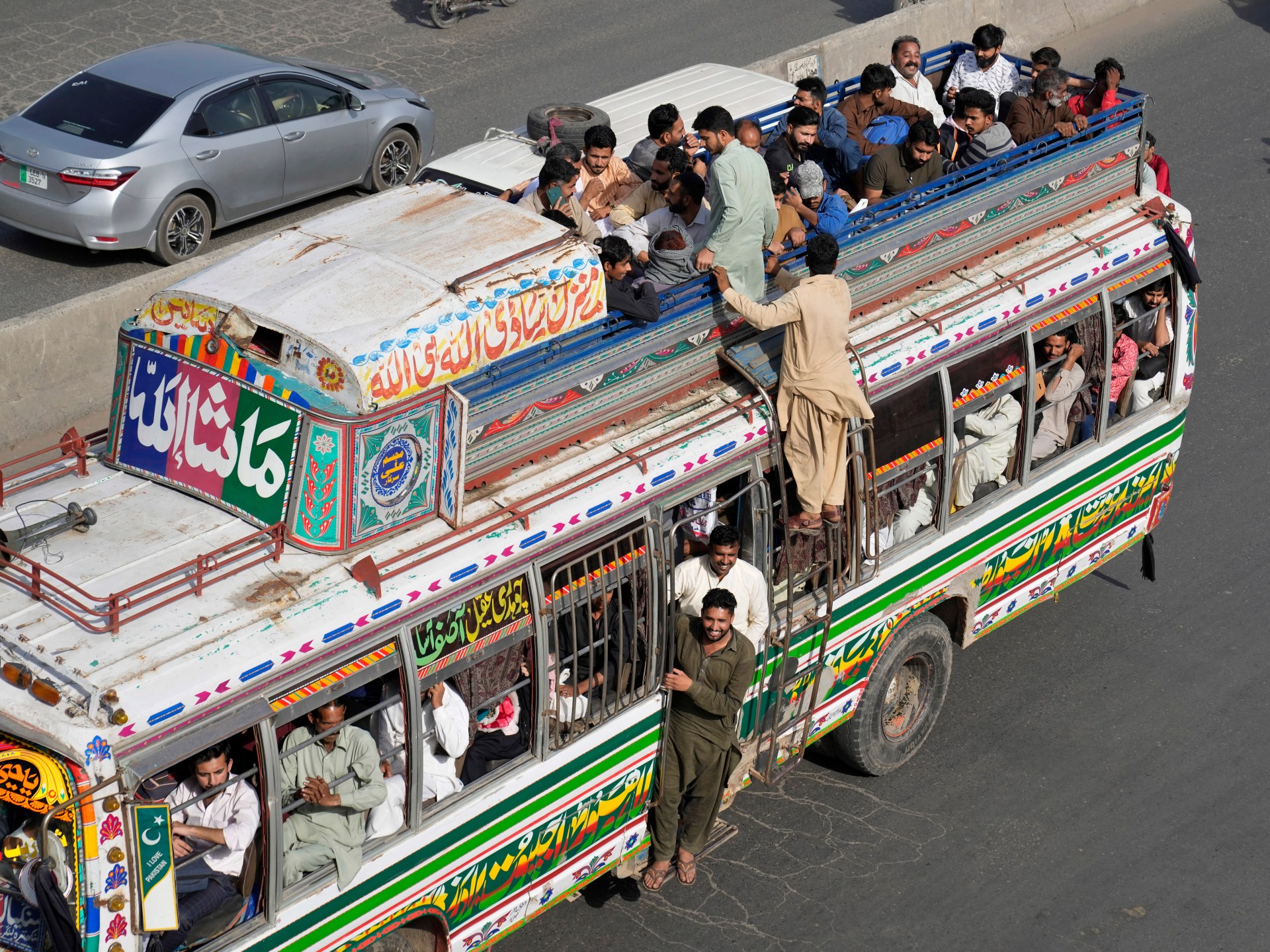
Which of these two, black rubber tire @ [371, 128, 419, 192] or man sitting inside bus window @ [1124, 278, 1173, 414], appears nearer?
man sitting inside bus window @ [1124, 278, 1173, 414]

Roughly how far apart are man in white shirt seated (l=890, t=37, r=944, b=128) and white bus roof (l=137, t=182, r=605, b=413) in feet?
16.1

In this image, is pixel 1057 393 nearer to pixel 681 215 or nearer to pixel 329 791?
pixel 681 215

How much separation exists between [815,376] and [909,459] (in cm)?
105

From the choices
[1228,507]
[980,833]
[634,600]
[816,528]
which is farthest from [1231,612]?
[634,600]

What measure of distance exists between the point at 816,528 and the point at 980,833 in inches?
86.0

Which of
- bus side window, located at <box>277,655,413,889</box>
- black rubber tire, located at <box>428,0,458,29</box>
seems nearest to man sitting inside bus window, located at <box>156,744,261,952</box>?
bus side window, located at <box>277,655,413,889</box>

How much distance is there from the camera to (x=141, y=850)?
5.08 meters

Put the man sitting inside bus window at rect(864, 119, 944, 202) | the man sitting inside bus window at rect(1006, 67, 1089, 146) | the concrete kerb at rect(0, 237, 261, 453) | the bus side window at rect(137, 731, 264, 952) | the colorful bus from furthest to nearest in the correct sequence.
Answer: the concrete kerb at rect(0, 237, 261, 453) → the man sitting inside bus window at rect(1006, 67, 1089, 146) → the man sitting inside bus window at rect(864, 119, 944, 202) → the bus side window at rect(137, 731, 264, 952) → the colorful bus

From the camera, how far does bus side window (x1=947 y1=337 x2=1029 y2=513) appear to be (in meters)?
8.05

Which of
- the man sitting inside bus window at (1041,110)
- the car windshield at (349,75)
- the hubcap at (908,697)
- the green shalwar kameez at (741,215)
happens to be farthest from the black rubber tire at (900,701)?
the car windshield at (349,75)

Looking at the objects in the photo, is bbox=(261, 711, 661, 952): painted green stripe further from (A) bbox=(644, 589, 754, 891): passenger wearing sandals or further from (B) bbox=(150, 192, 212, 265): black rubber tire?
(B) bbox=(150, 192, 212, 265): black rubber tire

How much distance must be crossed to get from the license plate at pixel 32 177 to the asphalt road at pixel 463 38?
3.25 meters

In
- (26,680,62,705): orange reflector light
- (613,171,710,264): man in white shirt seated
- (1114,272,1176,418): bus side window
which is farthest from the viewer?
(1114,272,1176,418): bus side window

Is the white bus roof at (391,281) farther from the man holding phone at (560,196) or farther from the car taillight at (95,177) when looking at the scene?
the car taillight at (95,177)
